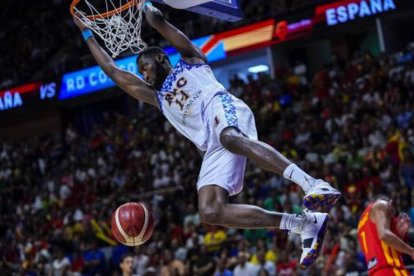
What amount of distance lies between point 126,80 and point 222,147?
1.30 meters

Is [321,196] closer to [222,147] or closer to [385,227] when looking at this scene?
[222,147]

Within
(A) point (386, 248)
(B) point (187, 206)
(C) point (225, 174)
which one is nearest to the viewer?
(C) point (225, 174)

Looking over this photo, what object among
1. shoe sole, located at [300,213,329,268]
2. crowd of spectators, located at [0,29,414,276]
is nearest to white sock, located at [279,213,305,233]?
shoe sole, located at [300,213,329,268]

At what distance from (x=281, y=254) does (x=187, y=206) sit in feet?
12.8

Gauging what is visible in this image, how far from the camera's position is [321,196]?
17.1ft

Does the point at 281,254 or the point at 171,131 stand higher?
the point at 171,131

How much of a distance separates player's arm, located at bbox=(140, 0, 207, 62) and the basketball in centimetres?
140

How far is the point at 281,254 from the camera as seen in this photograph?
12.7 meters

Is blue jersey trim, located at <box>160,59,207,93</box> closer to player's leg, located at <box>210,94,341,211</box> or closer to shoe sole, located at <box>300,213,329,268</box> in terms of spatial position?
player's leg, located at <box>210,94,341,211</box>

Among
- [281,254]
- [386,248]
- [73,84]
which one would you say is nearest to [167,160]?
[73,84]

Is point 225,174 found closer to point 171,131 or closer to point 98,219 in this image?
point 98,219

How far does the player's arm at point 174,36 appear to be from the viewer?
6383mm

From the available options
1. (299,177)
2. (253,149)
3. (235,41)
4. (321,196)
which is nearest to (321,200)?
(321,196)

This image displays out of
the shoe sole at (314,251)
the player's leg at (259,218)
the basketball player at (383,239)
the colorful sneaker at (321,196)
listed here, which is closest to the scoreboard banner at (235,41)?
the basketball player at (383,239)
